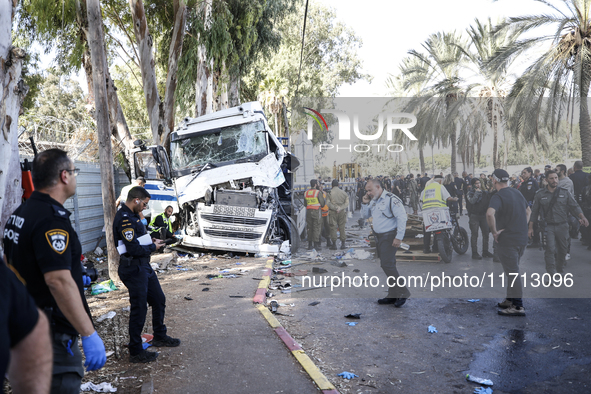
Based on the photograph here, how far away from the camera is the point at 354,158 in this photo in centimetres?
768

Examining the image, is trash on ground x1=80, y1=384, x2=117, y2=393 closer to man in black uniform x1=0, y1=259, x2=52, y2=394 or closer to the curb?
the curb

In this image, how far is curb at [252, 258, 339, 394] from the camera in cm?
389

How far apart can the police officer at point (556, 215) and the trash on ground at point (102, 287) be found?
6.82 metres

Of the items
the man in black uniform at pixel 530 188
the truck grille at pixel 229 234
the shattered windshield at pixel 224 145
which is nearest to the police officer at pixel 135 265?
the man in black uniform at pixel 530 188

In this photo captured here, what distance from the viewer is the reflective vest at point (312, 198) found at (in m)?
10.1

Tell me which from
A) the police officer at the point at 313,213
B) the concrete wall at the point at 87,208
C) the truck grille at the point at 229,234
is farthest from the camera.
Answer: the truck grille at the point at 229,234

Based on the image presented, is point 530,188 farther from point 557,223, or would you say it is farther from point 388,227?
point 388,227

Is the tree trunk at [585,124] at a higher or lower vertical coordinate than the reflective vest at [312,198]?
higher

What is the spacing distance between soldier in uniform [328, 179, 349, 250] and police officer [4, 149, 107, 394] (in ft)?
24.8

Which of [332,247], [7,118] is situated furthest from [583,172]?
[7,118]

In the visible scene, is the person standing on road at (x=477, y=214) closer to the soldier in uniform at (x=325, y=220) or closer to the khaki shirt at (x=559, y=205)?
the khaki shirt at (x=559, y=205)

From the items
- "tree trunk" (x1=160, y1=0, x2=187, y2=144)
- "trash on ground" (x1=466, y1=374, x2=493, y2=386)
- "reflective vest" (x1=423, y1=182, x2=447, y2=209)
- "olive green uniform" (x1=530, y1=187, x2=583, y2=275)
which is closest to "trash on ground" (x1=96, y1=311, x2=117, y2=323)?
"trash on ground" (x1=466, y1=374, x2=493, y2=386)

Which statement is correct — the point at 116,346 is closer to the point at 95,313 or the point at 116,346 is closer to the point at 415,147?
the point at 95,313

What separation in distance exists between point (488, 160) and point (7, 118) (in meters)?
6.13
